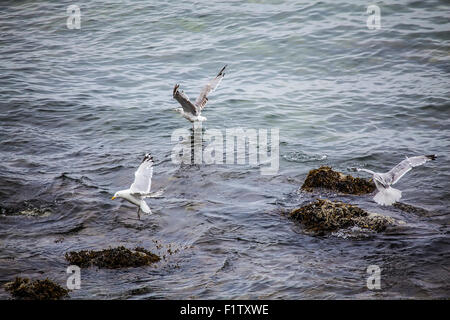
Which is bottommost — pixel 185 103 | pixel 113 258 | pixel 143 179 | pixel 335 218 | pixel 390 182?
pixel 113 258

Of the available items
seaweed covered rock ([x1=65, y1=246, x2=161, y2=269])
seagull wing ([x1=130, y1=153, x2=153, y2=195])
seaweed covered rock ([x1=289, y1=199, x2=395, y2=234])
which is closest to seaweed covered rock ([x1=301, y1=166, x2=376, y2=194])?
seaweed covered rock ([x1=289, y1=199, x2=395, y2=234])

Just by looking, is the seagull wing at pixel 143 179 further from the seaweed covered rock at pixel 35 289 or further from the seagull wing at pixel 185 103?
the seagull wing at pixel 185 103

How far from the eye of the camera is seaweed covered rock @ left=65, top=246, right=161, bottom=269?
6.06 metres

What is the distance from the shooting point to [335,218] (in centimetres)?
682

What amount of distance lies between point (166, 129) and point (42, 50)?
7.06m

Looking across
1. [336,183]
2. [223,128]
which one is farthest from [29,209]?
[223,128]

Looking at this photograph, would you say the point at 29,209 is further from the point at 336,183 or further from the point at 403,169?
the point at 403,169

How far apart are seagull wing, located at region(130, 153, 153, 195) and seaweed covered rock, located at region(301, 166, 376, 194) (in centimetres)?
242

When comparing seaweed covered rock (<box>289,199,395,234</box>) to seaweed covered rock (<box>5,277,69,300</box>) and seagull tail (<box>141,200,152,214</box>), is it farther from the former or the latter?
seaweed covered rock (<box>5,277,69,300</box>)

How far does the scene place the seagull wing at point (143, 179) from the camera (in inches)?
288

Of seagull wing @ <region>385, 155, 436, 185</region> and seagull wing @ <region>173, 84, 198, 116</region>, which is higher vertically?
seagull wing @ <region>173, 84, 198, 116</region>

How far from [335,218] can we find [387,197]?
3.47 ft

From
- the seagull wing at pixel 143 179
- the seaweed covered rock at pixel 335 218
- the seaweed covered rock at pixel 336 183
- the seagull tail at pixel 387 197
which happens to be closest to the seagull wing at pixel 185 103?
the seagull wing at pixel 143 179

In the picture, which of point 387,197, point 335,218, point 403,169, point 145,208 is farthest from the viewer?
point 403,169
